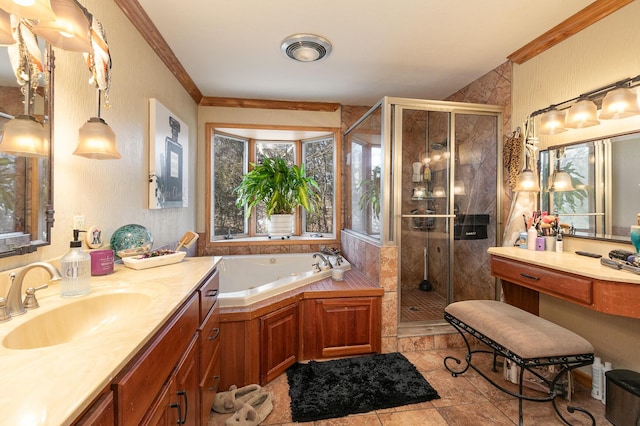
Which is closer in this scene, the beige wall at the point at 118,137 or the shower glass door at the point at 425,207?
the beige wall at the point at 118,137

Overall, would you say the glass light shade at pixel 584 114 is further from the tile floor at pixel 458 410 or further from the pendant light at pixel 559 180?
the tile floor at pixel 458 410

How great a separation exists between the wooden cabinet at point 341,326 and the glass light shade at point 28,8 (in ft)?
6.65

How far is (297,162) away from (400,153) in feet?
5.87

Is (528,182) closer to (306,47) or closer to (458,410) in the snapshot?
(458,410)

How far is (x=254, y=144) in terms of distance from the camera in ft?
12.8

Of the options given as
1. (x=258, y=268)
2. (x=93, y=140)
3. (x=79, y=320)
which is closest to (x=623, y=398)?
(x=79, y=320)

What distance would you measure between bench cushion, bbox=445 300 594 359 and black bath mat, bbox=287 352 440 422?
1.83 ft

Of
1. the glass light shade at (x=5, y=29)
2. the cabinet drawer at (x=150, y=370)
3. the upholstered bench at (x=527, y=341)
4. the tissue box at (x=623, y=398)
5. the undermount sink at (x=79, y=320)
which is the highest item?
the glass light shade at (x=5, y=29)

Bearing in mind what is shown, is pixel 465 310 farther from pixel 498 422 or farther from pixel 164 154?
pixel 164 154

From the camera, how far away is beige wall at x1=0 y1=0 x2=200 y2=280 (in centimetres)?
126

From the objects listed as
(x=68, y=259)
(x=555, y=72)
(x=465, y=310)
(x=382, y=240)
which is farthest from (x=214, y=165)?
(x=555, y=72)

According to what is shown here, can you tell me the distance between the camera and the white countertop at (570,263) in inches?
55.3

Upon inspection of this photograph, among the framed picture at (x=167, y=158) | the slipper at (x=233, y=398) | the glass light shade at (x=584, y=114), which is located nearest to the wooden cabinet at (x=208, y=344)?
the slipper at (x=233, y=398)

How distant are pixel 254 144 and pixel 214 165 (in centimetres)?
60
